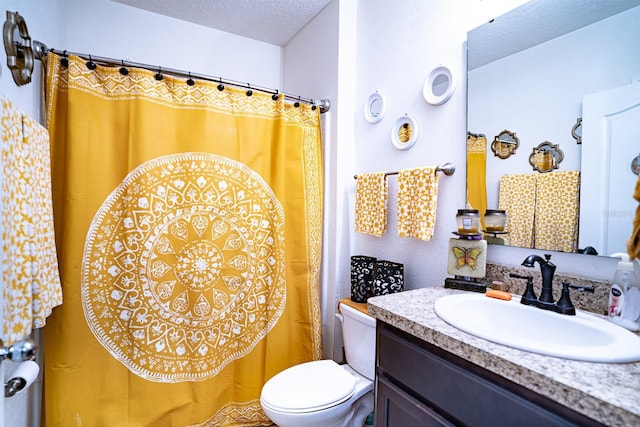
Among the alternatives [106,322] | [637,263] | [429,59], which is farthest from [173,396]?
[429,59]

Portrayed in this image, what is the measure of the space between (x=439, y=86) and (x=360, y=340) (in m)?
1.29

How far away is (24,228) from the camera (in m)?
0.91

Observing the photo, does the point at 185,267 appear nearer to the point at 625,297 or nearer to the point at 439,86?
the point at 439,86

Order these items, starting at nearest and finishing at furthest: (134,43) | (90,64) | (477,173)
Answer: (477,173) → (90,64) → (134,43)

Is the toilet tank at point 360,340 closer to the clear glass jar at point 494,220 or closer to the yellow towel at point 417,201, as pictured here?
the yellow towel at point 417,201

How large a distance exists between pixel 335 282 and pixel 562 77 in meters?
1.45

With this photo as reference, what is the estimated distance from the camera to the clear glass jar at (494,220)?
1.17 metres

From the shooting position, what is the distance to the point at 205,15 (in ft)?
6.64

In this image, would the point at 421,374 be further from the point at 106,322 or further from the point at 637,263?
the point at 106,322

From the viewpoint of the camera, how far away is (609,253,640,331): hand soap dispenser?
778 millimetres

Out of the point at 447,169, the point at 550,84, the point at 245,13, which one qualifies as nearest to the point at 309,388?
the point at 447,169

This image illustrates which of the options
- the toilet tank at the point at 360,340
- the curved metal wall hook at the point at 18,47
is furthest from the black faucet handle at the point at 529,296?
the curved metal wall hook at the point at 18,47

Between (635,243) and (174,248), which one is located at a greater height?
(635,243)

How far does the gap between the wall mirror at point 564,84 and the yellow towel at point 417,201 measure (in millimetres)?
233
